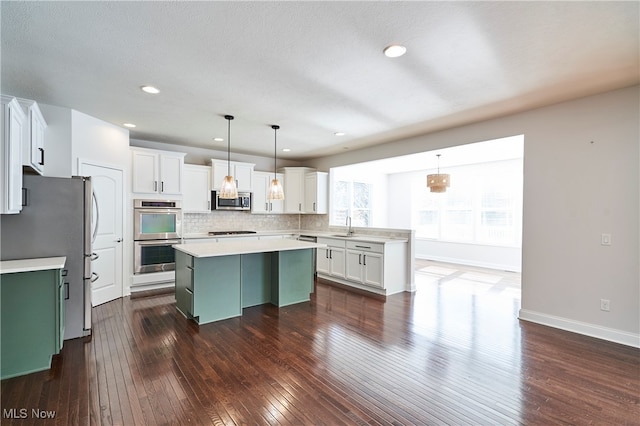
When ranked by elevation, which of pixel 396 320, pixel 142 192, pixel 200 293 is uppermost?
pixel 142 192

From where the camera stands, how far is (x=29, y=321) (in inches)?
99.6

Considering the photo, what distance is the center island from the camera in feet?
12.0

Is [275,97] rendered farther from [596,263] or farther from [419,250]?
[419,250]

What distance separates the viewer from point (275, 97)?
3447 millimetres

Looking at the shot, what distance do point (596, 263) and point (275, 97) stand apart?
4.00m

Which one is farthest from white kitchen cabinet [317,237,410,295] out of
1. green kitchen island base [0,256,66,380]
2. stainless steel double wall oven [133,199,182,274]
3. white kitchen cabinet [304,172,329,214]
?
green kitchen island base [0,256,66,380]

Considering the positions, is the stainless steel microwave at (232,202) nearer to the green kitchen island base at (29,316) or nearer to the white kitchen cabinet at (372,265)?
the white kitchen cabinet at (372,265)

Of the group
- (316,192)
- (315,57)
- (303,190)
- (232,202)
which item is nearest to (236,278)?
(232,202)

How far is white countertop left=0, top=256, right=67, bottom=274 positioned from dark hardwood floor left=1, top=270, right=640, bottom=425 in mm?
865

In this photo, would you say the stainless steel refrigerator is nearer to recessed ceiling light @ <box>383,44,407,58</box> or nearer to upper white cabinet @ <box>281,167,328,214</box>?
recessed ceiling light @ <box>383,44,407,58</box>

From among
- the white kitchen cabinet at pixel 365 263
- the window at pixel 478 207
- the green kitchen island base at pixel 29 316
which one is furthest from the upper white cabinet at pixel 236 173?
the window at pixel 478 207

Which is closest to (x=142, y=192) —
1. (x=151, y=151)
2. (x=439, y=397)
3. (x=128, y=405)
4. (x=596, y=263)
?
(x=151, y=151)

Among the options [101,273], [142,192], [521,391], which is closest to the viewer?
[521,391]

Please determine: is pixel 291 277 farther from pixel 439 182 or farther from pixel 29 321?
pixel 439 182
